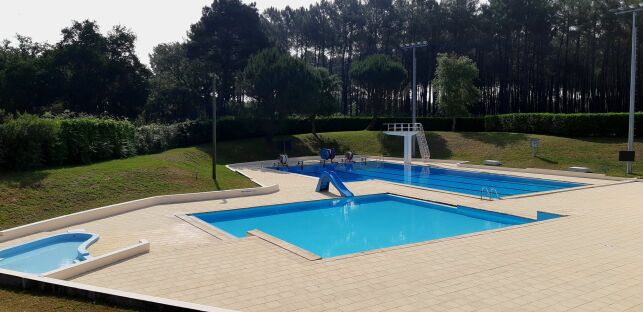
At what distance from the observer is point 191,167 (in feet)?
76.3

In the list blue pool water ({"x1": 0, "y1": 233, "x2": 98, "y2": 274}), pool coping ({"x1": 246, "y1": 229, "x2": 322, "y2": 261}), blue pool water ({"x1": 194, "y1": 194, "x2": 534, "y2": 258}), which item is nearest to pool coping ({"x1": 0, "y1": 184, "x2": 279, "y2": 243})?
blue pool water ({"x1": 0, "y1": 233, "x2": 98, "y2": 274})

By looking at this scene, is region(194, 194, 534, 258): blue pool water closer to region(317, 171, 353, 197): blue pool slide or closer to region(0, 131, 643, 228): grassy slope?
region(317, 171, 353, 197): blue pool slide

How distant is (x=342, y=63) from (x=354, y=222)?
49.8 m

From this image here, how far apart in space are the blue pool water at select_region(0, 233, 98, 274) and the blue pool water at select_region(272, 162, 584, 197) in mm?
15084

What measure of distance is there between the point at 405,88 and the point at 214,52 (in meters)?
22.9

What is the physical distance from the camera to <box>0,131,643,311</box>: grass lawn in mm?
13461

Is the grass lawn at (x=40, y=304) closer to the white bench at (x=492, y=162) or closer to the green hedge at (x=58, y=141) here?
the green hedge at (x=58, y=141)

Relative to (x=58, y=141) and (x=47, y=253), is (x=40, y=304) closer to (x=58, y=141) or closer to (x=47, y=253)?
(x=47, y=253)

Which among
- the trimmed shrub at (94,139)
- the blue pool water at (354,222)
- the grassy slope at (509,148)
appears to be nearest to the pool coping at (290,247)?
the blue pool water at (354,222)

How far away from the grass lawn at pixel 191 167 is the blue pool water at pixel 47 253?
1.92 metres

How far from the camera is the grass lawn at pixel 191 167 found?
44.2 ft

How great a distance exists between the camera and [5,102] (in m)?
35.9

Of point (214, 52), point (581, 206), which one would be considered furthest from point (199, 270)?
point (214, 52)

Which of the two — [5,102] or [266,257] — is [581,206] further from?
[5,102]
